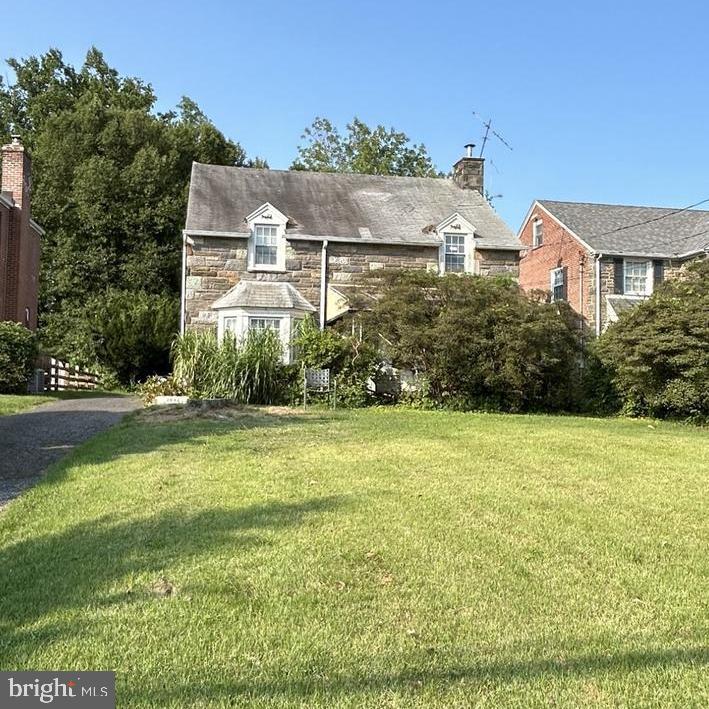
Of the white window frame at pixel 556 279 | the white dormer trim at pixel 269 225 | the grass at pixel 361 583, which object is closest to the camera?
the grass at pixel 361 583

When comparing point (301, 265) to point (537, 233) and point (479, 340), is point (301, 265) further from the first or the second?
point (537, 233)

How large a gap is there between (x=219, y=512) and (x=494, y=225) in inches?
726

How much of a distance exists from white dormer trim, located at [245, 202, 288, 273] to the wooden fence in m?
7.72

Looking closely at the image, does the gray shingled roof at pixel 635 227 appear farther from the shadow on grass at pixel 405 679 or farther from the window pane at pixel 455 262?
the shadow on grass at pixel 405 679

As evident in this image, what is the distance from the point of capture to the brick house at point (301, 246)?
19.5m

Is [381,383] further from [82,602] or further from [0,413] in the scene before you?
[82,602]

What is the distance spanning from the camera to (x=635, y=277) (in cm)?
2469

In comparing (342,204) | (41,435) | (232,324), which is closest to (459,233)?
(342,204)

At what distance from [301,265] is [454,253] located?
4.83 m

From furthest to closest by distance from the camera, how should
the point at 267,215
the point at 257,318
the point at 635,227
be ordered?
the point at 635,227
the point at 267,215
the point at 257,318

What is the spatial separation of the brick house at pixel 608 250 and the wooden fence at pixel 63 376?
660 inches

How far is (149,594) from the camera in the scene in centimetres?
383

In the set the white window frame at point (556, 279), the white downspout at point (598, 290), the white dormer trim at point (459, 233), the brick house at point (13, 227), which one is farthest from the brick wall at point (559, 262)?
the brick house at point (13, 227)

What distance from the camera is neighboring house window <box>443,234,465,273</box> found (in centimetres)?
2106
